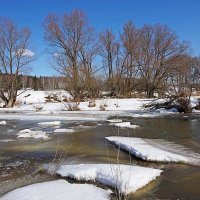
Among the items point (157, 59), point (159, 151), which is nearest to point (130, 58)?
point (157, 59)

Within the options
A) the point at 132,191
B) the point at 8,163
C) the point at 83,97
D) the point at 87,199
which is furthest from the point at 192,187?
the point at 83,97

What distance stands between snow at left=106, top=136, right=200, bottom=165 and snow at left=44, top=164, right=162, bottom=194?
122cm

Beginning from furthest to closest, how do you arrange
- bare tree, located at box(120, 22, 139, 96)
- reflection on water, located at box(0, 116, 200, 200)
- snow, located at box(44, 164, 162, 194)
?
bare tree, located at box(120, 22, 139, 96), reflection on water, located at box(0, 116, 200, 200), snow, located at box(44, 164, 162, 194)

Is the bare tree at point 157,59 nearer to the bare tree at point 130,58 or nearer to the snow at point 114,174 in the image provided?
the bare tree at point 130,58

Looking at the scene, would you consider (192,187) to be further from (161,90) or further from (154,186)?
(161,90)

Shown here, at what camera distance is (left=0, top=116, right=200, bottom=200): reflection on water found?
247 inches

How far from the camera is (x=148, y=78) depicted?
4250 centimetres

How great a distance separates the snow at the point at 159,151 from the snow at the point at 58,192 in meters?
2.77

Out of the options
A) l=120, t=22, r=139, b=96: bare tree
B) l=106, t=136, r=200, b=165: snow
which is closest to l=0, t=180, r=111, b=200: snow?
l=106, t=136, r=200, b=165: snow

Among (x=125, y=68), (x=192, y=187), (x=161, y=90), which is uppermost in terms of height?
(x=125, y=68)

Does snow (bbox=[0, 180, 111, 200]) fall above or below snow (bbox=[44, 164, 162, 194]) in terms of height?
below

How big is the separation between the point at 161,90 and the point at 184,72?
3.63 meters

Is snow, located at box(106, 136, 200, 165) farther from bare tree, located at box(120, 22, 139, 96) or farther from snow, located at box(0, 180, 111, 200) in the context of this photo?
bare tree, located at box(120, 22, 139, 96)

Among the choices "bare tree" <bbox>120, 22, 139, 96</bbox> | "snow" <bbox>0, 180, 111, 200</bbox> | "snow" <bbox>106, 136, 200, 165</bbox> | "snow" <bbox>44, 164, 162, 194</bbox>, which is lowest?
"snow" <bbox>0, 180, 111, 200</bbox>
